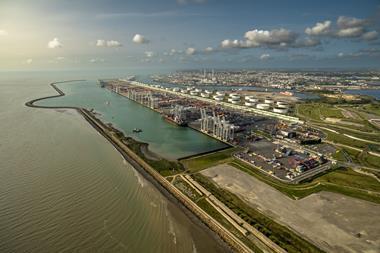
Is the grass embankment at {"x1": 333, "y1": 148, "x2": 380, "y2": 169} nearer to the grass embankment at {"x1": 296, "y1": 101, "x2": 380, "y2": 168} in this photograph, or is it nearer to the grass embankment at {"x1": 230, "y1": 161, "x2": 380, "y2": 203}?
the grass embankment at {"x1": 296, "y1": 101, "x2": 380, "y2": 168}

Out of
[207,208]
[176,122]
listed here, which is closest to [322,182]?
[207,208]

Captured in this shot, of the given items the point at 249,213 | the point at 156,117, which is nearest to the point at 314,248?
the point at 249,213

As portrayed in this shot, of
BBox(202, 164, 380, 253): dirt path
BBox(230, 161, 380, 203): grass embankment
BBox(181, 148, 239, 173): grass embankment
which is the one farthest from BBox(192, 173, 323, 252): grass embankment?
BBox(181, 148, 239, 173): grass embankment

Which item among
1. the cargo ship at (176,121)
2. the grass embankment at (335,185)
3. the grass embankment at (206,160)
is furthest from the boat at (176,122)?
the grass embankment at (335,185)

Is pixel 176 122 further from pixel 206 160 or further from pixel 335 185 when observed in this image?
pixel 335 185

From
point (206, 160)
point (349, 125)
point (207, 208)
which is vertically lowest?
point (207, 208)

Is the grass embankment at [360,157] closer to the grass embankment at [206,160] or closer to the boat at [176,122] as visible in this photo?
the grass embankment at [206,160]

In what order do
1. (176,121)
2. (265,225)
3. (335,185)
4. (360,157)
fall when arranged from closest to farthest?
(265,225)
(335,185)
(360,157)
(176,121)
